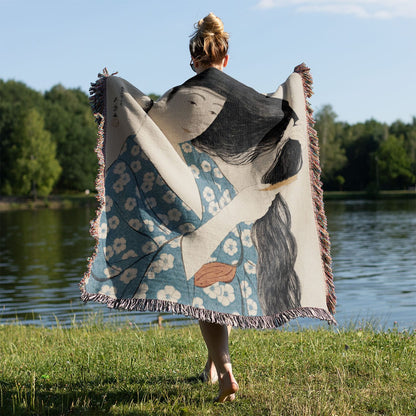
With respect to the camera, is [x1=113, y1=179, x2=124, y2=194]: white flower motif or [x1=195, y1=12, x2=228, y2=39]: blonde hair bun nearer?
[x1=195, y1=12, x2=228, y2=39]: blonde hair bun

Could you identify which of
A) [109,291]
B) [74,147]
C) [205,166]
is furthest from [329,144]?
[109,291]

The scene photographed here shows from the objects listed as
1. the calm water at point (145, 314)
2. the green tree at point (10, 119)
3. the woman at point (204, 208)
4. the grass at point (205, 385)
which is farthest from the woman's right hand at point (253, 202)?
the green tree at point (10, 119)

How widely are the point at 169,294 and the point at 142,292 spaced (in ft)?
0.49

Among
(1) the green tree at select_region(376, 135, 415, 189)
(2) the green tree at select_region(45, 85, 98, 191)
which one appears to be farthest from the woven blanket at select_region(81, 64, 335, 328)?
(1) the green tree at select_region(376, 135, 415, 189)

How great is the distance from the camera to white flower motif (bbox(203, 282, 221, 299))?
3.63 metres

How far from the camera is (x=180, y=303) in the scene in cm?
358

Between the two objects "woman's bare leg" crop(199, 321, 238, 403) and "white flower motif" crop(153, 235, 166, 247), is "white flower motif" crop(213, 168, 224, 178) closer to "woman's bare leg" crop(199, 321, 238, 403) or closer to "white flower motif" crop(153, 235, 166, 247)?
"white flower motif" crop(153, 235, 166, 247)

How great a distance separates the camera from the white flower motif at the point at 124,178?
383 cm

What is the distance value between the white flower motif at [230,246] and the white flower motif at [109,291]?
26.2 inches

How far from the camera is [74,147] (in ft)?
215

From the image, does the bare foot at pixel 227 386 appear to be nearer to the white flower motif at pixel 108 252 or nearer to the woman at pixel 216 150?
the woman at pixel 216 150

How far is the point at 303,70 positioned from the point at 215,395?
210cm

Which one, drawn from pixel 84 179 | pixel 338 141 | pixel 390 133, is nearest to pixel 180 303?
pixel 84 179

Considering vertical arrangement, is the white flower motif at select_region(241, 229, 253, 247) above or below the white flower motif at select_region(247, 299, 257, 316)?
above
